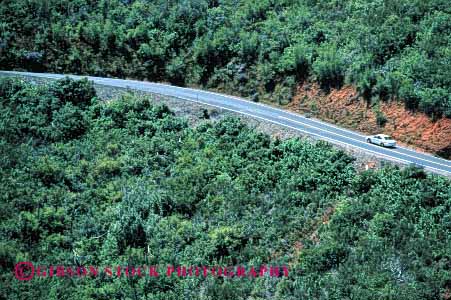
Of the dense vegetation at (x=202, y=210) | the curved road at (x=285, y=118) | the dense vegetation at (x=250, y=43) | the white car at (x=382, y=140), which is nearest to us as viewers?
the dense vegetation at (x=202, y=210)

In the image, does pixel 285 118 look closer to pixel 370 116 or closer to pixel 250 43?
pixel 370 116

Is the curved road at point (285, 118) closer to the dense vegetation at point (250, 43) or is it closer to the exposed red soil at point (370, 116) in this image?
the exposed red soil at point (370, 116)

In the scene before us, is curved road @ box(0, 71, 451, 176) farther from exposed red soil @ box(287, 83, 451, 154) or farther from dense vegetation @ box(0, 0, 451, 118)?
dense vegetation @ box(0, 0, 451, 118)

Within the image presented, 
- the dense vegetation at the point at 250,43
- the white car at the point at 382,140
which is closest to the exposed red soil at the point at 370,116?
the dense vegetation at the point at 250,43

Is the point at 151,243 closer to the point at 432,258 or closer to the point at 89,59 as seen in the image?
the point at 432,258

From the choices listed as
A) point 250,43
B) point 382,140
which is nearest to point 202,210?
point 382,140

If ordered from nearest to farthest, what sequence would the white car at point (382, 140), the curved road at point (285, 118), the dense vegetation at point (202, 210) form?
the dense vegetation at point (202, 210)
the curved road at point (285, 118)
the white car at point (382, 140)

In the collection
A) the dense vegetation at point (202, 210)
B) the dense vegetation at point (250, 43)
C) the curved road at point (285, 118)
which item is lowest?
the dense vegetation at point (202, 210)

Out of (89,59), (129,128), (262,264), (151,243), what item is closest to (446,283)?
(262,264)
